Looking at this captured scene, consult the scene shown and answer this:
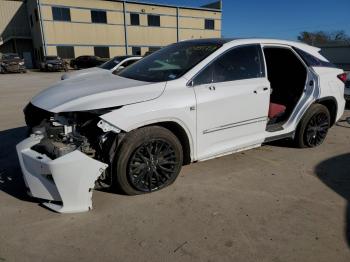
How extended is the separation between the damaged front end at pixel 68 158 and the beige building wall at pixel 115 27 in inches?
1346

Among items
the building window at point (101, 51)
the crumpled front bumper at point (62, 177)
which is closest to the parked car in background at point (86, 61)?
the building window at point (101, 51)

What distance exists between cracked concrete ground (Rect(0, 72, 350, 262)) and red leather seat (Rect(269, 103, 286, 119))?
85 cm

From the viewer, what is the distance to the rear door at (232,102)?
3.85 meters

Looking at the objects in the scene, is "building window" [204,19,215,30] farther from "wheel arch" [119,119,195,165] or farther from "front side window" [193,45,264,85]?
"wheel arch" [119,119,195,165]

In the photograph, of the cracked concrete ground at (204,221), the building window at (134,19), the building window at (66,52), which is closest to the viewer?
the cracked concrete ground at (204,221)

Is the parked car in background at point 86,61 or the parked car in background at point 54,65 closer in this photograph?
the parked car in background at point 54,65

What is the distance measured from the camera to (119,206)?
3.48 metres

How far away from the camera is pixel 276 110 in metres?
5.00

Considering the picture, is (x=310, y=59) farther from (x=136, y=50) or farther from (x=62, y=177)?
(x=136, y=50)

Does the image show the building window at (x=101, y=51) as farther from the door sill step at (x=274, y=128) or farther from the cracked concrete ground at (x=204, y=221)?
the door sill step at (x=274, y=128)

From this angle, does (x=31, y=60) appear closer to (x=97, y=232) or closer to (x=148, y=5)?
(x=148, y=5)

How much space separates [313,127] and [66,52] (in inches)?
1367

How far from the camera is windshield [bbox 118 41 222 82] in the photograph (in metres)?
3.96

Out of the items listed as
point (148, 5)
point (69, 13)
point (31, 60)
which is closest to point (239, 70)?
point (69, 13)
